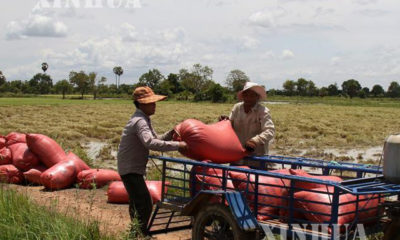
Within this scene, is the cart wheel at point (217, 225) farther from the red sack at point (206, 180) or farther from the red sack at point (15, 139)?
the red sack at point (15, 139)

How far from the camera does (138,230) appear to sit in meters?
4.45

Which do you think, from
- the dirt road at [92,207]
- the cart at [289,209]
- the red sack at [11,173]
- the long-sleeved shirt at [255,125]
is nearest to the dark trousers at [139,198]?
the dirt road at [92,207]

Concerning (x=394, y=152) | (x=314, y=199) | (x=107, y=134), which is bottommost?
(x=107, y=134)

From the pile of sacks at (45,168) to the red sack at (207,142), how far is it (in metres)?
3.10

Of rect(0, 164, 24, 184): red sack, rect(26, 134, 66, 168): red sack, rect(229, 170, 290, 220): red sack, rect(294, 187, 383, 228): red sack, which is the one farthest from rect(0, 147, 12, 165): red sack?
rect(294, 187, 383, 228): red sack

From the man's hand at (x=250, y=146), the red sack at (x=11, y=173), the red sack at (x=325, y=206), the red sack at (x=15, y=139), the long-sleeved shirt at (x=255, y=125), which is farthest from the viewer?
the red sack at (x=15, y=139)

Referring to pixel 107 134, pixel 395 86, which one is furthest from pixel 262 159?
pixel 395 86

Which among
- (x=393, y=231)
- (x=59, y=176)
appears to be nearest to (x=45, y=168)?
(x=59, y=176)

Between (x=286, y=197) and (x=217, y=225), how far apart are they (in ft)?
2.36

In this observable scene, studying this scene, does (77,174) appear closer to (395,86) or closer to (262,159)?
(262,159)

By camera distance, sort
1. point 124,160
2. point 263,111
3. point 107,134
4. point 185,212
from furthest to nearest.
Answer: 1. point 107,134
2. point 263,111
3. point 124,160
4. point 185,212

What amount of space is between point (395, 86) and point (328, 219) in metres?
126

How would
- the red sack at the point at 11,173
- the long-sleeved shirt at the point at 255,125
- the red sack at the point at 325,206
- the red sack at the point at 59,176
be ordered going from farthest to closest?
the red sack at the point at 11,173, the red sack at the point at 59,176, the long-sleeved shirt at the point at 255,125, the red sack at the point at 325,206

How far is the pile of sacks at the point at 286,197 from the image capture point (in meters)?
3.58
